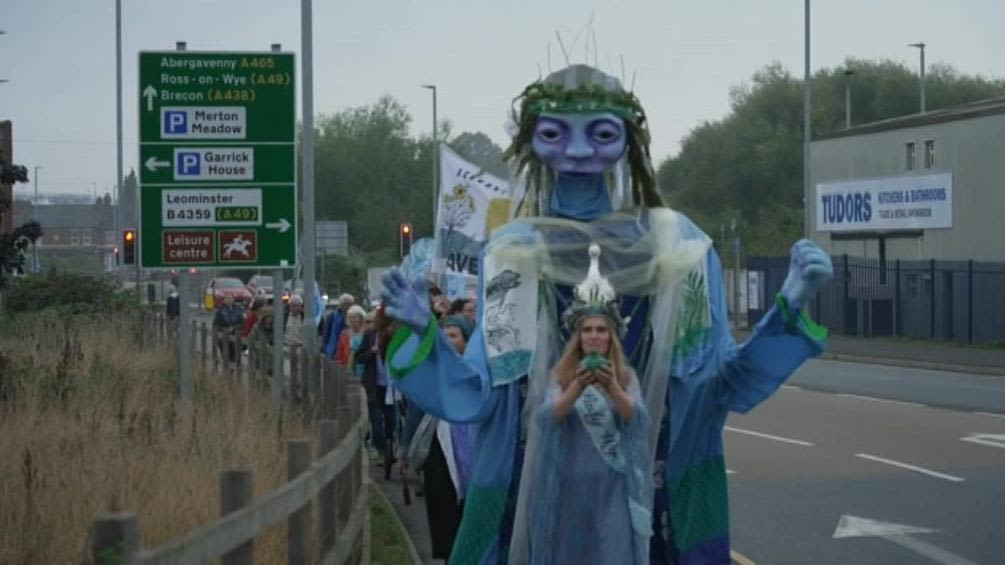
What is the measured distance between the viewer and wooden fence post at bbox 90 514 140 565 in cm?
459

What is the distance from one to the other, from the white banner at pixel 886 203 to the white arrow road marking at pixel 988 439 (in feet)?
87.2

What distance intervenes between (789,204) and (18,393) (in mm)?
81072

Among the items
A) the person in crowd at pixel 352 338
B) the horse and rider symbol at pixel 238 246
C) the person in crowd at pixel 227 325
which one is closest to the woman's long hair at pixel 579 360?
the horse and rider symbol at pixel 238 246

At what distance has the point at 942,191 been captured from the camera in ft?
153

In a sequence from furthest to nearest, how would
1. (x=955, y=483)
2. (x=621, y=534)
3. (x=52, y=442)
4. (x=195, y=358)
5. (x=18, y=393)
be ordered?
1. (x=195, y=358)
2. (x=955, y=483)
3. (x=18, y=393)
4. (x=52, y=442)
5. (x=621, y=534)

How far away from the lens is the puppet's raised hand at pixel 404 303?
20.2 ft

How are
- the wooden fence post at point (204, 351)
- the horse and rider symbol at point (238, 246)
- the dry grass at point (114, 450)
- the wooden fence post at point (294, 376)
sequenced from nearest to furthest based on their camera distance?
the dry grass at point (114, 450) → the horse and rider symbol at point (238, 246) → the wooden fence post at point (294, 376) → the wooden fence post at point (204, 351)

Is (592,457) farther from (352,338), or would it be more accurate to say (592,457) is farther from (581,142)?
(352,338)

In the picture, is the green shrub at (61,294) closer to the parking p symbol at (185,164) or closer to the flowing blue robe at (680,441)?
the parking p symbol at (185,164)

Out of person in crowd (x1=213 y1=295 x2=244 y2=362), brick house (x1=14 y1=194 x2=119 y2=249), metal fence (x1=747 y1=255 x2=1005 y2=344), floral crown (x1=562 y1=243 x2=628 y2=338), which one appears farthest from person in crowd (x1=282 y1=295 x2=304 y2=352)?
brick house (x1=14 y1=194 x2=119 y2=249)

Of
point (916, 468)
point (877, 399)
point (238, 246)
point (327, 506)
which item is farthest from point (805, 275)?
point (877, 399)

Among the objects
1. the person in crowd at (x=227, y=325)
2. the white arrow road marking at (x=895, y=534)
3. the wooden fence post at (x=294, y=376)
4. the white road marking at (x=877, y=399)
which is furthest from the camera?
the white road marking at (x=877, y=399)

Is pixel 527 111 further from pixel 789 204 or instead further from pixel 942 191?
pixel 789 204

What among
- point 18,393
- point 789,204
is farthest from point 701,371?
point 789,204
